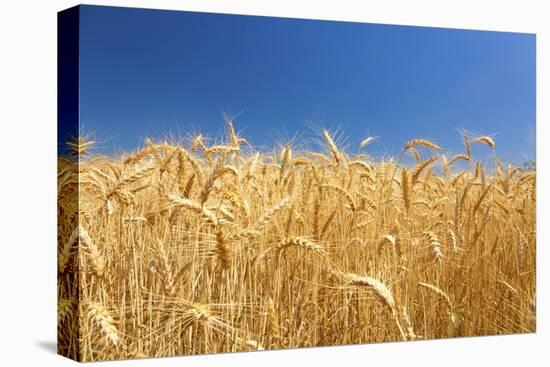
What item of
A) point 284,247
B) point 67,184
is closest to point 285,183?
point 284,247

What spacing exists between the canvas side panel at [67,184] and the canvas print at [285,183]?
0.02 metres

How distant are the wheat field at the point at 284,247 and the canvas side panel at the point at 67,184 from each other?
0.02 m

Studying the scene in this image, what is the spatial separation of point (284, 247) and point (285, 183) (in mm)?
416

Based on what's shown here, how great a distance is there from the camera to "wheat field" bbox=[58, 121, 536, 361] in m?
7.18

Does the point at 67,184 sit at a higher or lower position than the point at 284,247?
higher

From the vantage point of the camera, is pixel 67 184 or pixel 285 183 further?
pixel 285 183

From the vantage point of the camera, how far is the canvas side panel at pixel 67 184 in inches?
280

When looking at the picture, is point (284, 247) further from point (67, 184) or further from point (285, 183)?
point (67, 184)

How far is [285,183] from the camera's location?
303 inches

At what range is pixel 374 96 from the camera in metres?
8.03

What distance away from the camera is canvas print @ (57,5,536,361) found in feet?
23.5

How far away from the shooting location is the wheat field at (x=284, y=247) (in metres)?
7.18

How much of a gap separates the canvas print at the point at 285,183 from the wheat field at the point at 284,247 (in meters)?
0.01

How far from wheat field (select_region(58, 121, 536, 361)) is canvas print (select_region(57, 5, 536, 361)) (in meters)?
0.01
